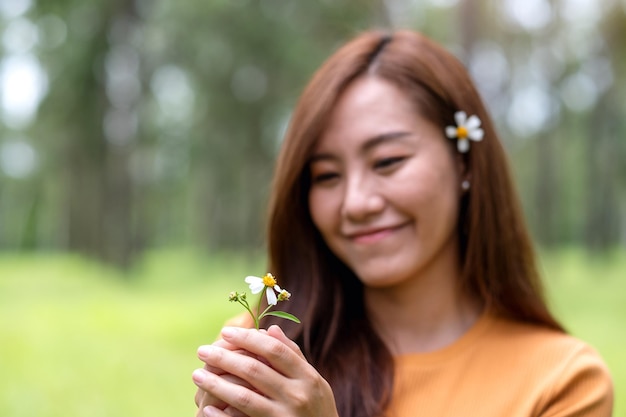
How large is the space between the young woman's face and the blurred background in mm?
992

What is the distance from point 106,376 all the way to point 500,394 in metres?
2.43

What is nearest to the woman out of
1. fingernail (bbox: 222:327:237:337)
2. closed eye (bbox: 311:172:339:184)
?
closed eye (bbox: 311:172:339:184)

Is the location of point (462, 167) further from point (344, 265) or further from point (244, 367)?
point (244, 367)

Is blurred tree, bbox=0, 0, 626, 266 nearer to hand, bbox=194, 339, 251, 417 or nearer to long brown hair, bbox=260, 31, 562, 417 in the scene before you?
long brown hair, bbox=260, 31, 562, 417

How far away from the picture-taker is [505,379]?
5.94 feet

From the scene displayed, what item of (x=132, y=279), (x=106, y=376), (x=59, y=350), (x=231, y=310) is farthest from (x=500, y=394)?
(x=132, y=279)

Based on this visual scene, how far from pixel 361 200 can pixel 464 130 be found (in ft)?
1.19

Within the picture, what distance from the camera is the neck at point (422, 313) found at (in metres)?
1.98

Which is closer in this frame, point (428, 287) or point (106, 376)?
point (428, 287)

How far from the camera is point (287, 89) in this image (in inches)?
532

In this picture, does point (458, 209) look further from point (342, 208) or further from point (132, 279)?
point (132, 279)

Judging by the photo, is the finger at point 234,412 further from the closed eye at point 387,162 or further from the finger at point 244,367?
the closed eye at point 387,162

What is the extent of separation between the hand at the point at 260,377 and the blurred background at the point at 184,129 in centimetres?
157

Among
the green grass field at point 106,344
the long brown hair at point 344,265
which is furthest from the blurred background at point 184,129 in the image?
the long brown hair at point 344,265
